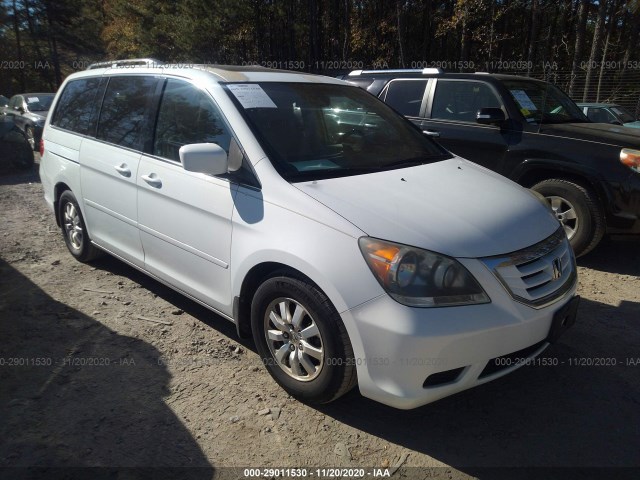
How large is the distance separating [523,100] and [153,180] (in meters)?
4.30

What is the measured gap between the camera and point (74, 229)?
4797 millimetres

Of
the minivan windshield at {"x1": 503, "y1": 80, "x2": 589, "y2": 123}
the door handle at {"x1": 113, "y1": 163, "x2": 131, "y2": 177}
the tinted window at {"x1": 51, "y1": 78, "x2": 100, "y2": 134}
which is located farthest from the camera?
the minivan windshield at {"x1": 503, "y1": 80, "x2": 589, "y2": 123}

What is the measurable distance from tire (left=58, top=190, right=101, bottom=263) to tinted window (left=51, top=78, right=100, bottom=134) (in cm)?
65

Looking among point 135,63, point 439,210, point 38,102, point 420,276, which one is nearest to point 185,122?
point 135,63

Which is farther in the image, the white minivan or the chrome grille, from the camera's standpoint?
the chrome grille

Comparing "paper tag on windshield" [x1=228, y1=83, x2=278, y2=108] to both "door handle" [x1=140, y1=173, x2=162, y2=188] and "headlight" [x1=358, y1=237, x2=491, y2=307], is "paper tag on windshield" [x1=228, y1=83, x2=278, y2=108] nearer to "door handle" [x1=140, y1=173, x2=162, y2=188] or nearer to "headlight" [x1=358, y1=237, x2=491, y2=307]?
"door handle" [x1=140, y1=173, x2=162, y2=188]

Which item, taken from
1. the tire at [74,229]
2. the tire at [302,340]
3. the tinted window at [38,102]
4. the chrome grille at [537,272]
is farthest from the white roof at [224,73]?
the tinted window at [38,102]

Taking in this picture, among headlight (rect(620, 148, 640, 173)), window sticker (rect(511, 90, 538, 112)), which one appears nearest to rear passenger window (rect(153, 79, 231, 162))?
headlight (rect(620, 148, 640, 173))

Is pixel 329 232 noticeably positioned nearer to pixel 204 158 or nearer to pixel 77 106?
pixel 204 158

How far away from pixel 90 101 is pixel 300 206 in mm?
2928

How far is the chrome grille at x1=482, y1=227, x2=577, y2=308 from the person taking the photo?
243 cm

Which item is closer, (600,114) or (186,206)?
(186,206)

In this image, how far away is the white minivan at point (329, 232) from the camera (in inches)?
91.4

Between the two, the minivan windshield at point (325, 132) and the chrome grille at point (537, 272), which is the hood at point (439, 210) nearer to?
the chrome grille at point (537, 272)
